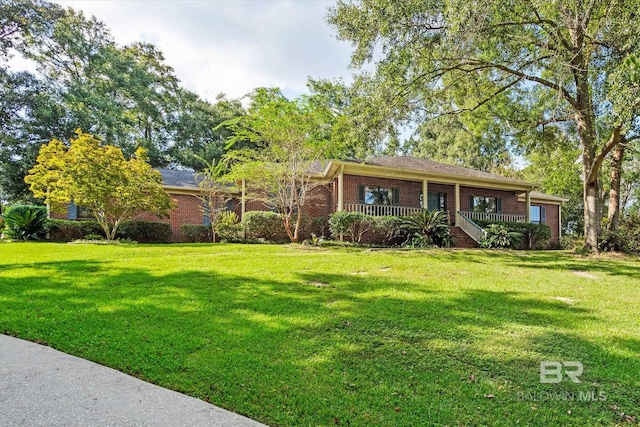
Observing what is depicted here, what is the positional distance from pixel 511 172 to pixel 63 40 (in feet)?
117

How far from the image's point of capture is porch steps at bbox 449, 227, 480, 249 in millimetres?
17353

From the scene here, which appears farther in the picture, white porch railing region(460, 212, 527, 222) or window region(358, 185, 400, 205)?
white porch railing region(460, 212, 527, 222)

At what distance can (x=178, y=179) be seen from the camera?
1897 centimetres

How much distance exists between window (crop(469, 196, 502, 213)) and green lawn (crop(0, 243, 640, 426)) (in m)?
12.7

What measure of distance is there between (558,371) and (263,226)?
515 inches

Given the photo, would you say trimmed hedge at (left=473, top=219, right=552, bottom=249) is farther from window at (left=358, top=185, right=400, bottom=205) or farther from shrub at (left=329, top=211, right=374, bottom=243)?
shrub at (left=329, top=211, right=374, bottom=243)

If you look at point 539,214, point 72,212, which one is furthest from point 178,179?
point 539,214

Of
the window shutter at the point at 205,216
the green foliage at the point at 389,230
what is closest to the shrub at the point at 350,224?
the green foliage at the point at 389,230

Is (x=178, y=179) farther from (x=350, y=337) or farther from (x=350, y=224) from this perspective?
(x=350, y=337)

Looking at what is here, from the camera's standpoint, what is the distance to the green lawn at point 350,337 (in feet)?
8.48

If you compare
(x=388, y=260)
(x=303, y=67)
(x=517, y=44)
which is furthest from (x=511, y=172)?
(x=388, y=260)

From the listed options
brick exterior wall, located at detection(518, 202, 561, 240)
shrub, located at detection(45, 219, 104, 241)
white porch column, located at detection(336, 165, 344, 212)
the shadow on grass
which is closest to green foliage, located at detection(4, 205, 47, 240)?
shrub, located at detection(45, 219, 104, 241)

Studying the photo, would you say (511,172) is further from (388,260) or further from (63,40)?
(63,40)

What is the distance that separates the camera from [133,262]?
8188mm
